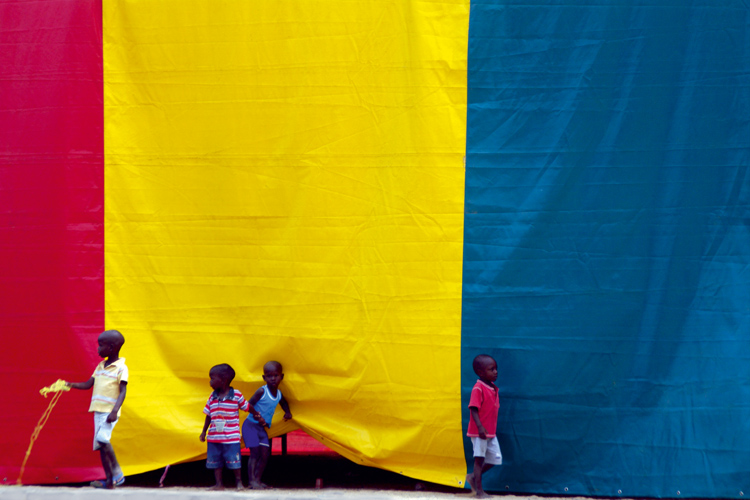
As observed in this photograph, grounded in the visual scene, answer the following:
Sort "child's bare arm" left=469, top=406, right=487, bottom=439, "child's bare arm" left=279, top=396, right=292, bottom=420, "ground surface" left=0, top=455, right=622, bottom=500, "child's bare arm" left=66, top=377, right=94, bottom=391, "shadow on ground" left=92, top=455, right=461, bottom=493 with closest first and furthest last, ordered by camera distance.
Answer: "ground surface" left=0, top=455, right=622, bottom=500, "child's bare arm" left=469, top=406, right=487, bottom=439, "child's bare arm" left=66, top=377, right=94, bottom=391, "child's bare arm" left=279, top=396, right=292, bottom=420, "shadow on ground" left=92, top=455, right=461, bottom=493

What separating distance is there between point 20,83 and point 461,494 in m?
3.79

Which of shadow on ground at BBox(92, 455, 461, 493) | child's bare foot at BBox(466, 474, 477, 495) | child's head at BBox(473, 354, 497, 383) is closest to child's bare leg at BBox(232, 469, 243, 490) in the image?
shadow on ground at BBox(92, 455, 461, 493)

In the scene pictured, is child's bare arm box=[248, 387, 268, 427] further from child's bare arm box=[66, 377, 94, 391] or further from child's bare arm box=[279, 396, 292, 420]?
child's bare arm box=[66, 377, 94, 391]

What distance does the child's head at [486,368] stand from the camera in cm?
378

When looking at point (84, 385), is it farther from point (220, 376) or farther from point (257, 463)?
point (257, 463)

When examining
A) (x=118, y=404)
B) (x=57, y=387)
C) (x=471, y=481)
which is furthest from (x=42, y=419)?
(x=471, y=481)

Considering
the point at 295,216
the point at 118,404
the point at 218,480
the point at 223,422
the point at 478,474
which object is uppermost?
the point at 295,216

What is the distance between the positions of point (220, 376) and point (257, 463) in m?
0.61

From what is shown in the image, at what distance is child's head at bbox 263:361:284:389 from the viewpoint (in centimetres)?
395

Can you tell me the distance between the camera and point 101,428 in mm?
3836

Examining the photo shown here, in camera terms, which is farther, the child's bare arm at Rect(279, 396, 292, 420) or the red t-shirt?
the child's bare arm at Rect(279, 396, 292, 420)

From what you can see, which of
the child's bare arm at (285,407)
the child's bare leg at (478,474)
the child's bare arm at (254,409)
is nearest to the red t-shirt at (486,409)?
the child's bare leg at (478,474)

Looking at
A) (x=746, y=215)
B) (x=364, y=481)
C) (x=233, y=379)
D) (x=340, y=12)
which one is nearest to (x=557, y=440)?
(x=364, y=481)

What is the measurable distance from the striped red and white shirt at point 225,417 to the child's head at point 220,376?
0.24 ft
